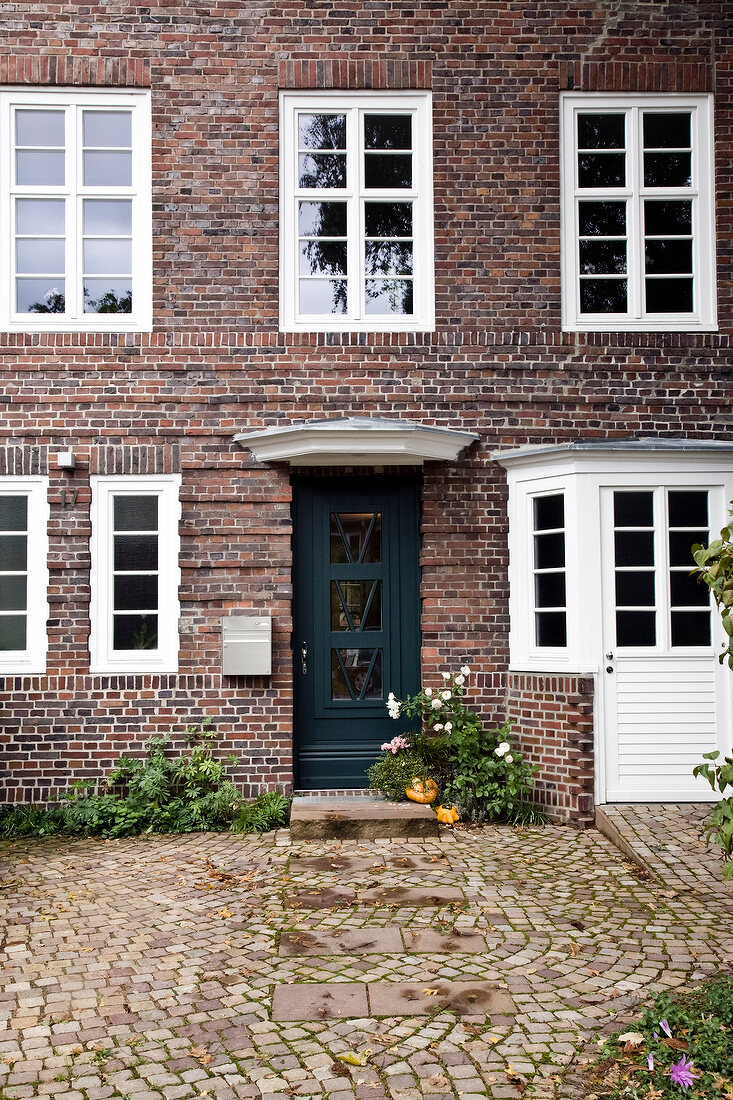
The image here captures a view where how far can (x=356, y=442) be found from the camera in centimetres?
730

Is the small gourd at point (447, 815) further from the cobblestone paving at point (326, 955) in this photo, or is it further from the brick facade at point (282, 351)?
the brick facade at point (282, 351)

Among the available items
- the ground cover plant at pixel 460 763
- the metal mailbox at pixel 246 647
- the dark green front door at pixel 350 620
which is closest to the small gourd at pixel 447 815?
the ground cover plant at pixel 460 763

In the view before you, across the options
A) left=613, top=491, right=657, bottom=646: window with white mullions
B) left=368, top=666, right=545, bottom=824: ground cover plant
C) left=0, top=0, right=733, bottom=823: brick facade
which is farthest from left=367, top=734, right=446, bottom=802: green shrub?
left=613, top=491, right=657, bottom=646: window with white mullions

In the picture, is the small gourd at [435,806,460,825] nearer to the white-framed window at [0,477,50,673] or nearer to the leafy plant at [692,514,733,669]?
the white-framed window at [0,477,50,673]

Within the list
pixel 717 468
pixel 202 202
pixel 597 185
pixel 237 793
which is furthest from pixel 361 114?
pixel 237 793

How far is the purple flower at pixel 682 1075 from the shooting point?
3148 millimetres

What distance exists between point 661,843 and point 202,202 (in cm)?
633

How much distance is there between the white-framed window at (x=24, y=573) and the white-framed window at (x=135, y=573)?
1.43 ft

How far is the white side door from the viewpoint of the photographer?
7023mm

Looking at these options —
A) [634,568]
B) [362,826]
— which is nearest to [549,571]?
[634,568]

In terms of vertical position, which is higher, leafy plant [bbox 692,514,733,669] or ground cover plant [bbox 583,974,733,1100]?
leafy plant [bbox 692,514,733,669]

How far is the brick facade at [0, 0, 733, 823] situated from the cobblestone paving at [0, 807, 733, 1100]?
4.37ft

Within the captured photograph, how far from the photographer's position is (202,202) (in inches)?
306

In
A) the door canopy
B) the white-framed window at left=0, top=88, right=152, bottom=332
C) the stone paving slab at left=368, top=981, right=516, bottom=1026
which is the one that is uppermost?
the white-framed window at left=0, top=88, right=152, bottom=332
